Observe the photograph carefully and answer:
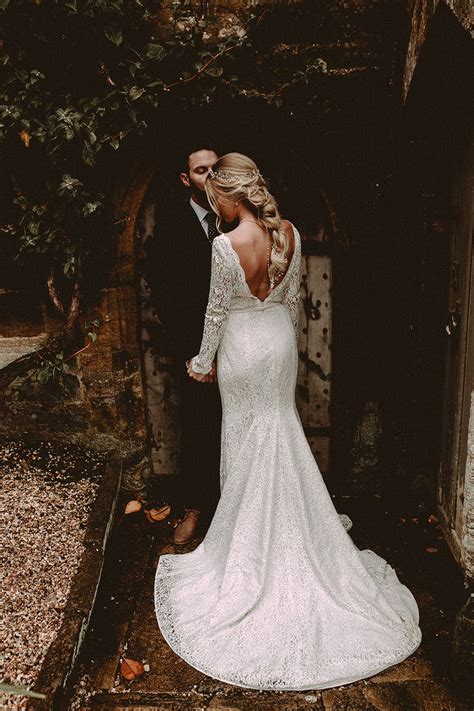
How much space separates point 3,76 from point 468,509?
358cm

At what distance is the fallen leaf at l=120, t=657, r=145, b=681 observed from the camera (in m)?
3.25

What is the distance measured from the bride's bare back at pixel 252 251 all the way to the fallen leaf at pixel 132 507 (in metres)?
2.12

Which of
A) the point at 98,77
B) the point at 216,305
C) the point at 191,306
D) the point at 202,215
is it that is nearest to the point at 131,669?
the point at 216,305

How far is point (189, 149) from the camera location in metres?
4.29

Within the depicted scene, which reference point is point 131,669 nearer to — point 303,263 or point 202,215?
point 202,215

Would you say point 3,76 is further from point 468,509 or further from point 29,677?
point 468,509

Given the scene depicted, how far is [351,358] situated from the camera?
459 cm

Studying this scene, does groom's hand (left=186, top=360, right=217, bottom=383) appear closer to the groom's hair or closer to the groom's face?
the groom's face

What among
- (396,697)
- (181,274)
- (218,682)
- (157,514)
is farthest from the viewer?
(157,514)

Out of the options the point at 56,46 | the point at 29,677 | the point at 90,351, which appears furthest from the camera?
the point at 90,351

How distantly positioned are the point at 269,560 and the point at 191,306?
1.64m

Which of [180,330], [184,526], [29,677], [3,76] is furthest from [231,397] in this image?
[3,76]

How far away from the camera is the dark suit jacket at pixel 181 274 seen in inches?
160

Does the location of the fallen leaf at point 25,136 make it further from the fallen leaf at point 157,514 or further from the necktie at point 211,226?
the fallen leaf at point 157,514
